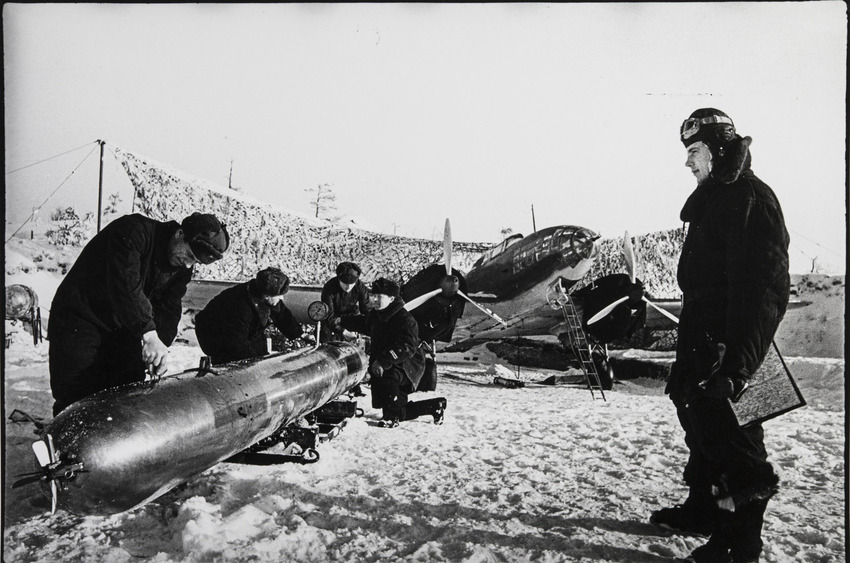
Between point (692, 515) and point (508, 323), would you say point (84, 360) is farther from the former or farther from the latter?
point (508, 323)

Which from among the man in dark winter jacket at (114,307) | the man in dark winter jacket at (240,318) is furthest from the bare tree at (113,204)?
the man in dark winter jacket at (114,307)

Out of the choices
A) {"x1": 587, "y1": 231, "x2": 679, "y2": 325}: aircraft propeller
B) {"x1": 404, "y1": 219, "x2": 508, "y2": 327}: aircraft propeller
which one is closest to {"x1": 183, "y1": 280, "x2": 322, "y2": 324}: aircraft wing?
{"x1": 404, "y1": 219, "x2": 508, "y2": 327}: aircraft propeller

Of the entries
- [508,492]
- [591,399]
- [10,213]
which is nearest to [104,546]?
[508,492]

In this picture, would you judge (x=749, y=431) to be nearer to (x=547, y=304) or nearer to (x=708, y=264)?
(x=708, y=264)

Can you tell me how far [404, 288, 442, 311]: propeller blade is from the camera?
532 cm

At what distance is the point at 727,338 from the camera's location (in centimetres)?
234

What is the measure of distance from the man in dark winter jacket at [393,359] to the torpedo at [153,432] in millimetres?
1037

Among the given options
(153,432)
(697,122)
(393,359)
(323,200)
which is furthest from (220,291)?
(697,122)

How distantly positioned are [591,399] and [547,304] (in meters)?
1.94

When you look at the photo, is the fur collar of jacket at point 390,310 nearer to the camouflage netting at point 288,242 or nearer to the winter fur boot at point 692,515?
the camouflage netting at point 288,242

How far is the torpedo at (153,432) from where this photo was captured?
6.65 feet

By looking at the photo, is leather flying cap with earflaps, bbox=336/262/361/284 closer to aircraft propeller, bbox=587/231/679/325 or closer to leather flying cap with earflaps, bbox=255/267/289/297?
leather flying cap with earflaps, bbox=255/267/289/297

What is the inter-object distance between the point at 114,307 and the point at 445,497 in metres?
1.95

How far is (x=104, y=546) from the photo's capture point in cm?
239
